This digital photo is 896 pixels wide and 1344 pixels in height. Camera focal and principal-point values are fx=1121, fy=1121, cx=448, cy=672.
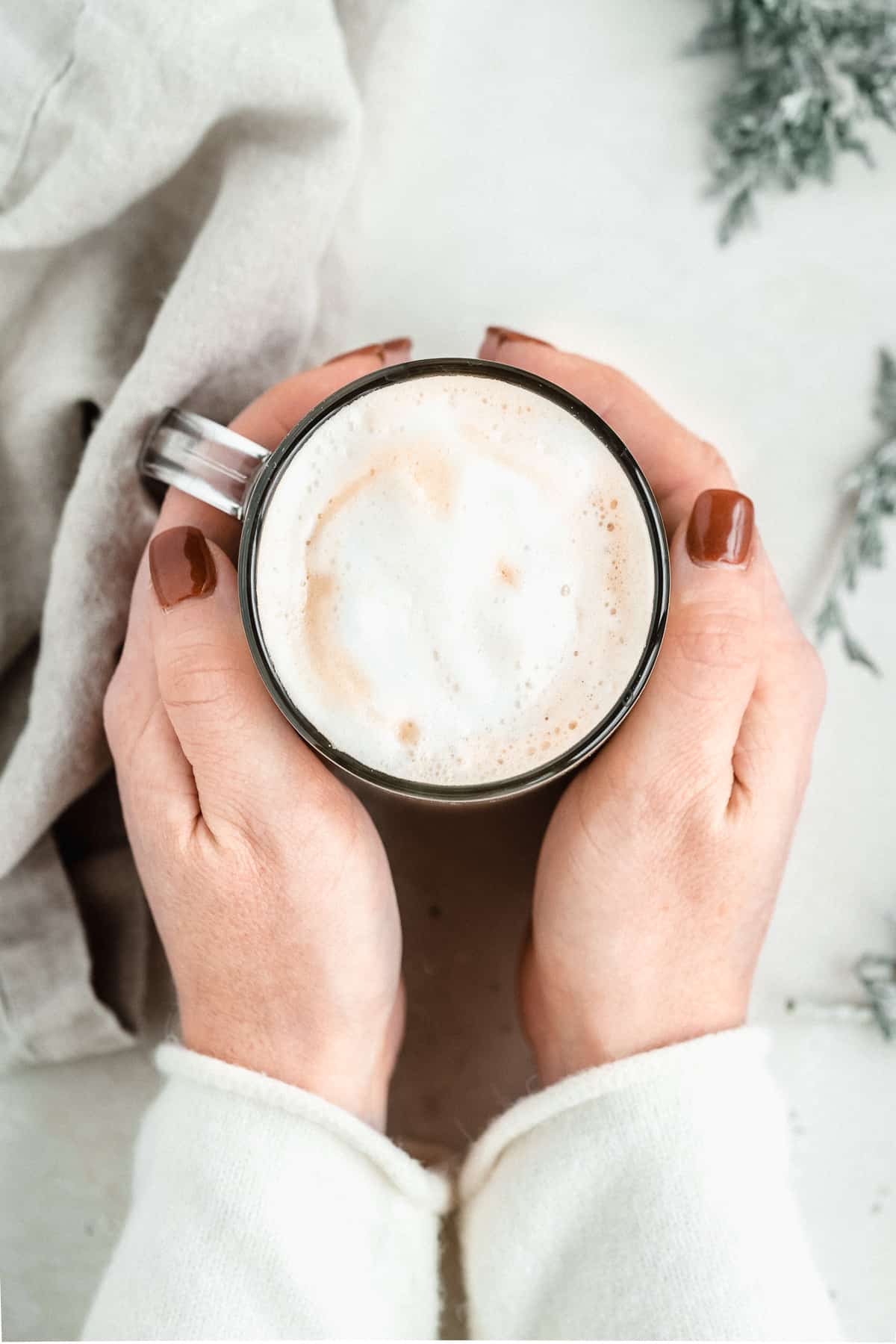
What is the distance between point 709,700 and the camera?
0.71 meters

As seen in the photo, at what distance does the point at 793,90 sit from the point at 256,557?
2.13 ft

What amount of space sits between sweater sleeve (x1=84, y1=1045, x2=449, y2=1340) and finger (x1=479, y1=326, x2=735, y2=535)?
0.48 metres

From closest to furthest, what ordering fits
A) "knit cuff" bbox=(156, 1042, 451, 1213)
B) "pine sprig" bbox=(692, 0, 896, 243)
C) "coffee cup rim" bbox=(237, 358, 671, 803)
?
"coffee cup rim" bbox=(237, 358, 671, 803) → "knit cuff" bbox=(156, 1042, 451, 1213) → "pine sprig" bbox=(692, 0, 896, 243)

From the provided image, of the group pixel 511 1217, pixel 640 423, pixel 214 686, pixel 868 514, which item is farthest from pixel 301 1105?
pixel 868 514

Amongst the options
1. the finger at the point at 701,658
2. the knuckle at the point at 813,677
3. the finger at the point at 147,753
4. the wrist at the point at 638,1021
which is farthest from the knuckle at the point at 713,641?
the finger at the point at 147,753

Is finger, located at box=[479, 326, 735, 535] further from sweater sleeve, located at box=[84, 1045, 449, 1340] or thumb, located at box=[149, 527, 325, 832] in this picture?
sweater sleeve, located at box=[84, 1045, 449, 1340]

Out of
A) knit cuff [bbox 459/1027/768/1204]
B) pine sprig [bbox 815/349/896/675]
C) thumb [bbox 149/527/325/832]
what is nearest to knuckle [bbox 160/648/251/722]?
thumb [bbox 149/527/325/832]

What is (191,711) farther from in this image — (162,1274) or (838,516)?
(838,516)

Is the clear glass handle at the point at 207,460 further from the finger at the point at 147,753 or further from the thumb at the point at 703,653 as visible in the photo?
the thumb at the point at 703,653

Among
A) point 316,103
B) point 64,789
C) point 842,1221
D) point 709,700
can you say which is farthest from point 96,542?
point 842,1221

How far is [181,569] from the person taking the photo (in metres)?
0.71

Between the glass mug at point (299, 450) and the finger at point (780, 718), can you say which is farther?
the finger at point (780, 718)

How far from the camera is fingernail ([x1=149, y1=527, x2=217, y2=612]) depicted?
28.0 inches

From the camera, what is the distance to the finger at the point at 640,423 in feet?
2.57
